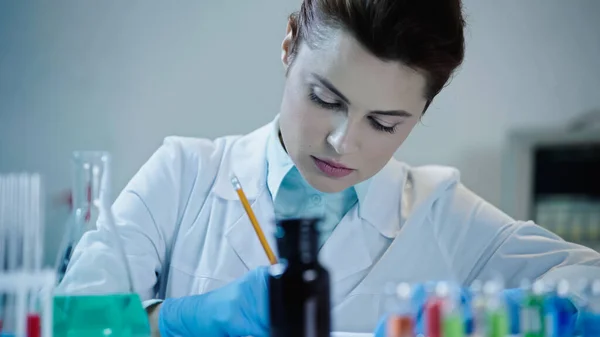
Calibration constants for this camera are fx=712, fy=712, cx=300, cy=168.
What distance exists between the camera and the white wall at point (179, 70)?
1.86 meters

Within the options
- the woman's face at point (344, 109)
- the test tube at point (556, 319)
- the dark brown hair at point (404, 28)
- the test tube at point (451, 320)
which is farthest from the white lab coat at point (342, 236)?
the test tube at point (451, 320)

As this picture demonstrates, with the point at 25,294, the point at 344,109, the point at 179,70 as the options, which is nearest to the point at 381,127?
the point at 344,109

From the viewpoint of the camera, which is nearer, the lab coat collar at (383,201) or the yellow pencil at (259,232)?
the yellow pencil at (259,232)

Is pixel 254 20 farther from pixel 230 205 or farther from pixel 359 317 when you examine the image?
pixel 359 317

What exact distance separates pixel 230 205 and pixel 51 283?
657 millimetres

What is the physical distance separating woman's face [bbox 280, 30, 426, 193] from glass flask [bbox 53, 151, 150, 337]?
41 cm

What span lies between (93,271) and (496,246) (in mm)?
787

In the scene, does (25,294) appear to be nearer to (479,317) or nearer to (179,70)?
(479,317)

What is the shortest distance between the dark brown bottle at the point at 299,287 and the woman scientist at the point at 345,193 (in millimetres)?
359

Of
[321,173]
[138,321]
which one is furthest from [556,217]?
[138,321]

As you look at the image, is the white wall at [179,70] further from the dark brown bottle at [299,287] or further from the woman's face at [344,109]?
the dark brown bottle at [299,287]

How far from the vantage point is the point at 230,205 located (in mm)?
1308

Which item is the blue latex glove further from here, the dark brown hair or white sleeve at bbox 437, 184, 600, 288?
white sleeve at bbox 437, 184, 600, 288

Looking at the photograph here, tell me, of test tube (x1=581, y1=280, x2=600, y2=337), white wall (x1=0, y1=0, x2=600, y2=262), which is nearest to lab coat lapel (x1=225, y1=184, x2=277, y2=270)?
test tube (x1=581, y1=280, x2=600, y2=337)
